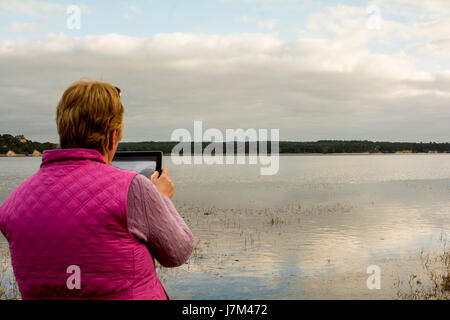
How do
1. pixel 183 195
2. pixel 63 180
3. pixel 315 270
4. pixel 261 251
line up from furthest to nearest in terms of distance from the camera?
pixel 183 195
pixel 261 251
pixel 315 270
pixel 63 180

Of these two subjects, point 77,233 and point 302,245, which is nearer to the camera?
point 77,233

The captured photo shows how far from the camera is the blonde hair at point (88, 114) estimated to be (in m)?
2.10

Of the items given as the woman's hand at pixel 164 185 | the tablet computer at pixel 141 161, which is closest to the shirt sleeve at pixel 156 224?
the woman's hand at pixel 164 185

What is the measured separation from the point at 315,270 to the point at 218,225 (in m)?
9.18

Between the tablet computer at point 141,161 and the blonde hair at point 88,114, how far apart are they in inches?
23.9

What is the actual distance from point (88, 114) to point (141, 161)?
773 mm

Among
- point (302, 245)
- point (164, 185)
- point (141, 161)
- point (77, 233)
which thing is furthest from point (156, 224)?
point (302, 245)

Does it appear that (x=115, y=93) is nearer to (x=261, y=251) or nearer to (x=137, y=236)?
(x=137, y=236)

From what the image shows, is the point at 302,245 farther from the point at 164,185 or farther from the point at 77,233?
the point at 77,233

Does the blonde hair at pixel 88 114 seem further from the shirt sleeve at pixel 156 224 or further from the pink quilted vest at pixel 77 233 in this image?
the shirt sleeve at pixel 156 224

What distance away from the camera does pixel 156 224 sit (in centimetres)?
204

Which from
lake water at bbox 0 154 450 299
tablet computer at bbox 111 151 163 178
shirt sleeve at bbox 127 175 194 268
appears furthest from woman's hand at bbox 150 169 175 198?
lake water at bbox 0 154 450 299
